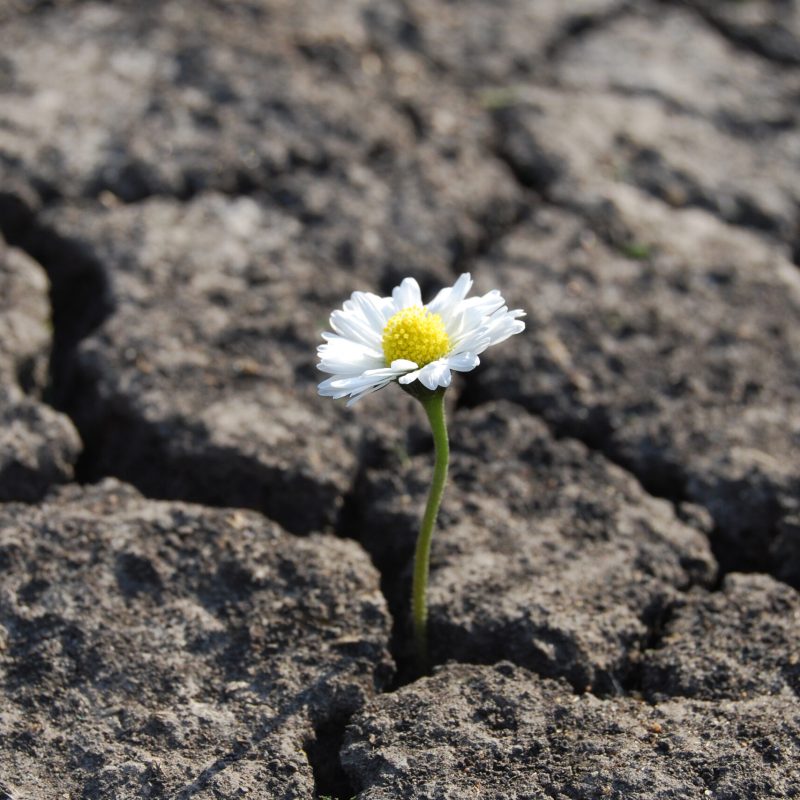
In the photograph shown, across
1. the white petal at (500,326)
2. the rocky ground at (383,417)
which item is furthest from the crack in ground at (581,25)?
the white petal at (500,326)

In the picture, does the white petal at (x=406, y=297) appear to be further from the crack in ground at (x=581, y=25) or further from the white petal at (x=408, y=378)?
the crack in ground at (x=581, y=25)

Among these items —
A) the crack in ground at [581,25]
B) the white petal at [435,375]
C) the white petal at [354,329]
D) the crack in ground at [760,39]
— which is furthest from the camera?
the crack in ground at [760,39]

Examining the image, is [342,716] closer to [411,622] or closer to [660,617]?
[411,622]

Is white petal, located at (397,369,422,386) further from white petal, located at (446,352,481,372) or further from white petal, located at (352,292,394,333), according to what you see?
white petal, located at (352,292,394,333)

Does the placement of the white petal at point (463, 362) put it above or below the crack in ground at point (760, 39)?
above

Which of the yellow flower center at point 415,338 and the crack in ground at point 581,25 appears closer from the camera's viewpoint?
the yellow flower center at point 415,338

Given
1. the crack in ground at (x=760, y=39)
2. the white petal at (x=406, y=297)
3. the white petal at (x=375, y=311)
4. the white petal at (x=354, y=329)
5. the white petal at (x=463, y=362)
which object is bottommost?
the crack in ground at (x=760, y=39)

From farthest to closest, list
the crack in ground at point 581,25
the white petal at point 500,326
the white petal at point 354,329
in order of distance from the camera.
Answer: the crack in ground at point 581,25 < the white petal at point 354,329 < the white petal at point 500,326

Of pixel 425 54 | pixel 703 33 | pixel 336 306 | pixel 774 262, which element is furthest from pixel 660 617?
pixel 703 33
